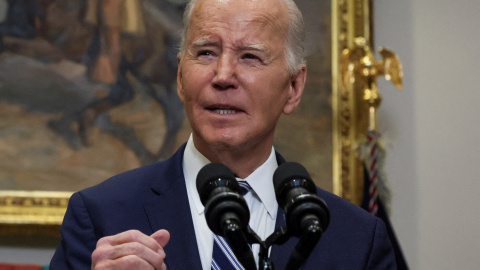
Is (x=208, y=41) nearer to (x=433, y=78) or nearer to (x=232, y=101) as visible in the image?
(x=232, y=101)

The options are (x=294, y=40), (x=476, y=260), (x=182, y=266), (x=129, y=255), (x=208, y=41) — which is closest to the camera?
(x=129, y=255)

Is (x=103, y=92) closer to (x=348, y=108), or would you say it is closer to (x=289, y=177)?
(x=348, y=108)

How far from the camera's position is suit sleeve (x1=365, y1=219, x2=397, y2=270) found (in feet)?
7.26

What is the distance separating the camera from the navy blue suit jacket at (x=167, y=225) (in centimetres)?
204

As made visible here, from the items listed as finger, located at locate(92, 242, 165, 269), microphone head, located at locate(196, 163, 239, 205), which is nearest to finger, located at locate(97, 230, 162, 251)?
finger, located at locate(92, 242, 165, 269)

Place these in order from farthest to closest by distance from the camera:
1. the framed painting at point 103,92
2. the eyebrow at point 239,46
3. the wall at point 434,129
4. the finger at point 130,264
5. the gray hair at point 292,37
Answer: the framed painting at point 103,92 → the wall at point 434,129 → the gray hair at point 292,37 → the eyebrow at point 239,46 → the finger at point 130,264

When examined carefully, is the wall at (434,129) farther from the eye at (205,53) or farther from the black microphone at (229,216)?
the black microphone at (229,216)

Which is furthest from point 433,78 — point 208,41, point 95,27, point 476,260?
point 208,41

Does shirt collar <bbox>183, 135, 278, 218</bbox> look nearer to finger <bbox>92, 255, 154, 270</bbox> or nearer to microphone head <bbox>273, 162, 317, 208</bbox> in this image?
finger <bbox>92, 255, 154, 270</bbox>

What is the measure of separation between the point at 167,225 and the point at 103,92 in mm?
2345

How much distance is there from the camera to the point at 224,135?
6.78 ft

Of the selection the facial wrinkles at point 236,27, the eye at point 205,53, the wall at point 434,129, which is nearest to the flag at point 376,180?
the wall at point 434,129

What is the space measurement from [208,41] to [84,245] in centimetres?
72

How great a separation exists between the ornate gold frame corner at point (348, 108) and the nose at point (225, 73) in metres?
2.11
